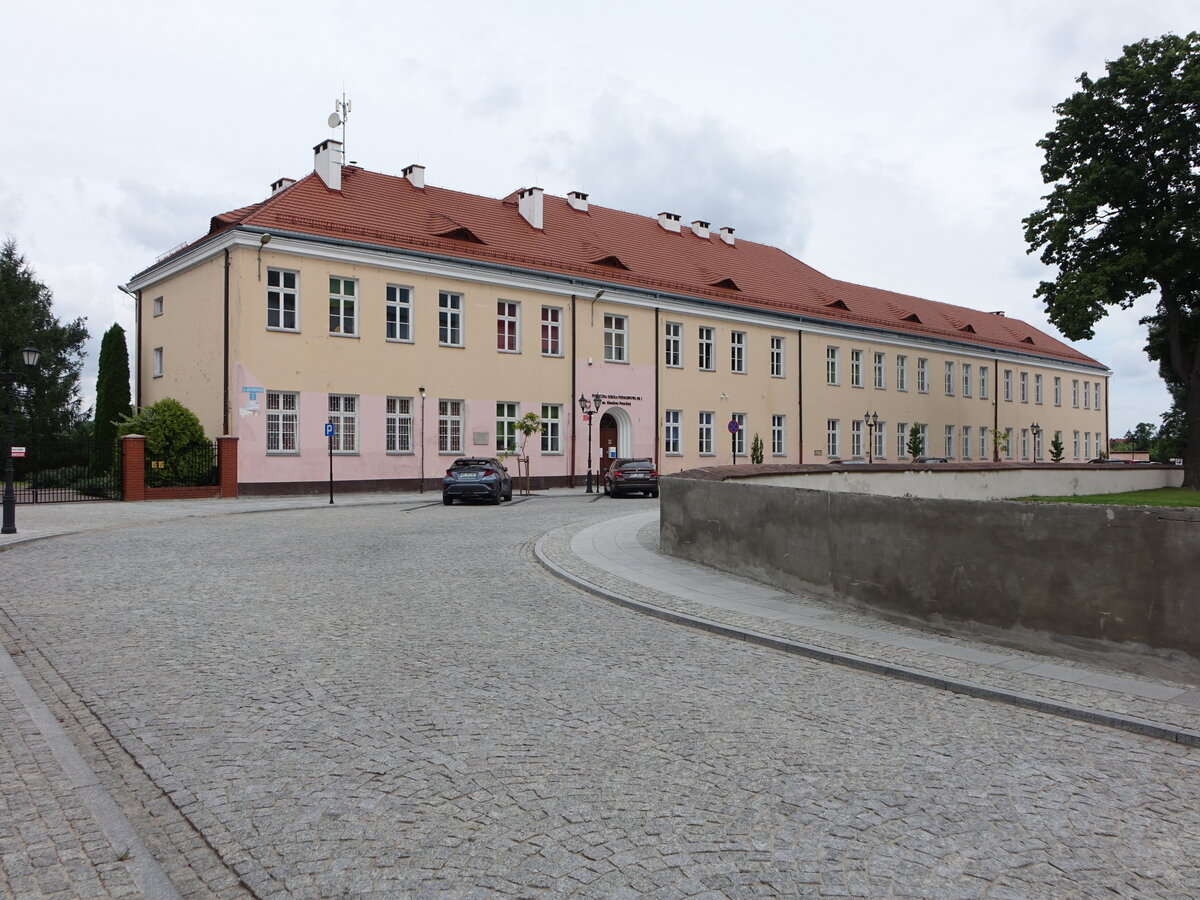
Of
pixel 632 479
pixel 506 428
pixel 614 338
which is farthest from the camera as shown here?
pixel 614 338

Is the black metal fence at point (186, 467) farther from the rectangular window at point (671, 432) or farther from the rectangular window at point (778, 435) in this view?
the rectangular window at point (778, 435)

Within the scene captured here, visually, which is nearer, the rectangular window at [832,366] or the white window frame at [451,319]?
the white window frame at [451,319]

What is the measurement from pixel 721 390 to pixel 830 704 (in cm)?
3856

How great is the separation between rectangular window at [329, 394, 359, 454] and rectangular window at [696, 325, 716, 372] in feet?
57.4

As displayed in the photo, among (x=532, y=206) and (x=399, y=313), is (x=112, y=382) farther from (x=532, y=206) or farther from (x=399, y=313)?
(x=532, y=206)

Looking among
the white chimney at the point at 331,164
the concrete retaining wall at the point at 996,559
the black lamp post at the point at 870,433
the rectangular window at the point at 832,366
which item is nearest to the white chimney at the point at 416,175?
the white chimney at the point at 331,164

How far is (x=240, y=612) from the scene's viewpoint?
9531 millimetres

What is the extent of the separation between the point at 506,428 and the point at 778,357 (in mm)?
16850

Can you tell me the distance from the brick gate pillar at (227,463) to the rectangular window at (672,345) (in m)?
19.8

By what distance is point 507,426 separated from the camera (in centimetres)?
3684

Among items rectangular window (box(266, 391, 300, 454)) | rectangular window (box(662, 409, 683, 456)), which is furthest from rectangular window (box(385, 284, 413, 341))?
rectangular window (box(662, 409, 683, 456))

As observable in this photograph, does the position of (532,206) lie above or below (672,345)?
above

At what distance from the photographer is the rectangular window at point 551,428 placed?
1501 inches

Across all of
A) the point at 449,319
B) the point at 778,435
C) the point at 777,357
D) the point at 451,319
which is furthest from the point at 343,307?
the point at 778,435
